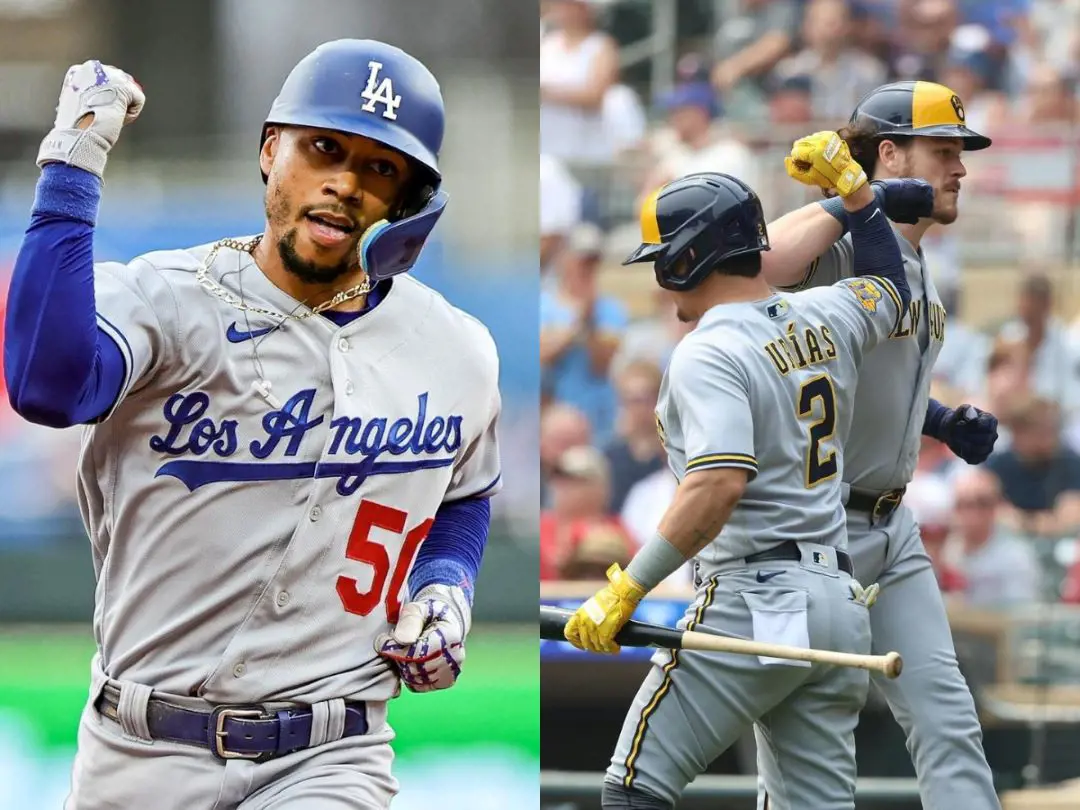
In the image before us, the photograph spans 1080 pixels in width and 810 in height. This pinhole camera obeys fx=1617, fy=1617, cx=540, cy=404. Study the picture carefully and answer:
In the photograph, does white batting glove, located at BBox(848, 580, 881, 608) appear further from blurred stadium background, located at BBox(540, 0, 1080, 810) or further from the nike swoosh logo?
blurred stadium background, located at BBox(540, 0, 1080, 810)

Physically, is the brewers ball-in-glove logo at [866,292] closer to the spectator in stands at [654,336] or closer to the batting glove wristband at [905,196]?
the batting glove wristband at [905,196]

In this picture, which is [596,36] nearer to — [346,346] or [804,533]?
[804,533]

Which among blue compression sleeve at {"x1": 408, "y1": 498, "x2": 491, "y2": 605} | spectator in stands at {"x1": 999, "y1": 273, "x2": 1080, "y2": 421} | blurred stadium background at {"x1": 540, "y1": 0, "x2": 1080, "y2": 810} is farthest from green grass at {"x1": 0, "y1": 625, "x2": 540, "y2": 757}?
blue compression sleeve at {"x1": 408, "y1": 498, "x2": 491, "y2": 605}

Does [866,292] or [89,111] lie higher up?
[866,292]

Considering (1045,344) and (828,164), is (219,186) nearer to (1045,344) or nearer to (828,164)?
(1045,344)

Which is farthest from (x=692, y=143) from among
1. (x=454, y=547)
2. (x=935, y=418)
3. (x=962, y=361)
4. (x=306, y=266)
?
(x=306, y=266)

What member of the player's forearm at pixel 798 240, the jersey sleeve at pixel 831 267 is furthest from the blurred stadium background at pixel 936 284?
the player's forearm at pixel 798 240
